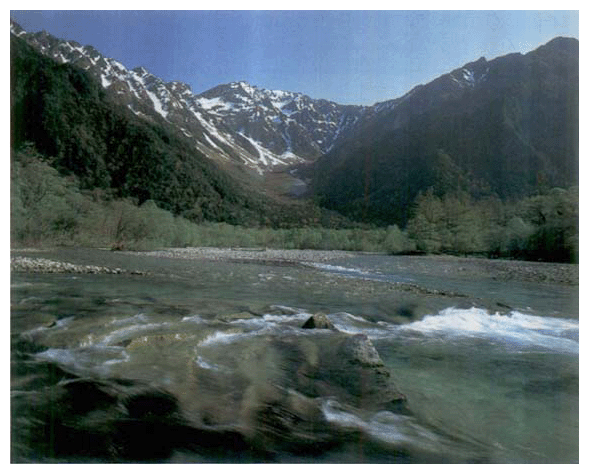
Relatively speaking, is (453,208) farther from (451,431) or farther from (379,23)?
(451,431)

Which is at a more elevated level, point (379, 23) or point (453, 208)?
point (379, 23)

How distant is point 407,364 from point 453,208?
39.3ft

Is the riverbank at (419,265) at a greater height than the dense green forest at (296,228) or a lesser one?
lesser

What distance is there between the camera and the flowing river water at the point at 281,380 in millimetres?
2469

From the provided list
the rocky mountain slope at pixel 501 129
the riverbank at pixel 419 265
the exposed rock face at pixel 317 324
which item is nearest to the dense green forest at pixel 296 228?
the riverbank at pixel 419 265

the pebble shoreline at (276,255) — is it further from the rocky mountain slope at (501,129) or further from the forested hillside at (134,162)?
the forested hillside at (134,162)

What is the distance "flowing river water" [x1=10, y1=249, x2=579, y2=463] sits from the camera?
2.47 meters

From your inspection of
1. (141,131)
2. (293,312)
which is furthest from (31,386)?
(141,131)

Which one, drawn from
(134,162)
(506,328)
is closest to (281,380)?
(506,328)

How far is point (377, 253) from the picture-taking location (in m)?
15.4

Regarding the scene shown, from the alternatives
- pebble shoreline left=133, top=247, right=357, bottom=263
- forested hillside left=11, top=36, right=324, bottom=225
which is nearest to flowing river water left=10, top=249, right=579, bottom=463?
forested hillside left=11, top=36, right=324, bottom=225

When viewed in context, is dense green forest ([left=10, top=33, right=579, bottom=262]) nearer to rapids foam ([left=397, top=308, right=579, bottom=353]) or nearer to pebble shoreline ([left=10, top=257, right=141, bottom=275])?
pebble shoreline ([left=10, top=257, right=141, bottom=275])

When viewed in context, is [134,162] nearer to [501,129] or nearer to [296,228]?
[296,228]
